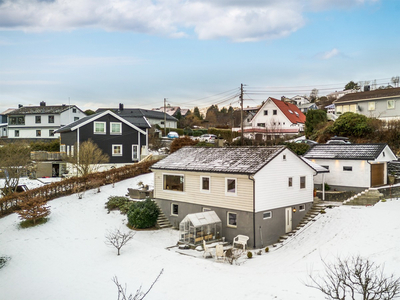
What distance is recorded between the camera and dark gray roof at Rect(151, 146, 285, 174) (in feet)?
65.2

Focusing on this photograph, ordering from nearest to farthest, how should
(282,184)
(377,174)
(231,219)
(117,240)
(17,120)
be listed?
(117,240) → (231,219) → (282,184) → (377,174) → (17,120)

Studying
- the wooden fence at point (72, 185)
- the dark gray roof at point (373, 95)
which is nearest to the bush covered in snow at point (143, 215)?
the wooden fence at point (72, 185)

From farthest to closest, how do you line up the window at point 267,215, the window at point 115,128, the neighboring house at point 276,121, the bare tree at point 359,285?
the neighboring house at point 276,121 < the window at point 115,128 < the window at point 267,215 < the bare tree at point 359,285

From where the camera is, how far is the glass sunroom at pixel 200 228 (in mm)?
19234

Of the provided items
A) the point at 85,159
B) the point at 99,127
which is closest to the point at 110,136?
the point at 99,127

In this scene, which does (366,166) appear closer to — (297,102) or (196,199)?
(196,199)

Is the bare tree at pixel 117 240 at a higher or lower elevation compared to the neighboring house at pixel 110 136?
lower

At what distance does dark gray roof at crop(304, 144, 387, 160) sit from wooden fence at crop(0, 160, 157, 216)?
1479cm

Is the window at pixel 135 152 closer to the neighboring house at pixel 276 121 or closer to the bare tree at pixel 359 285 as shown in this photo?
the neighboring house at pixel 276 121

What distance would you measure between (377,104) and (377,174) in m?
20.3

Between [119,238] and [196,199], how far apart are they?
5385 millimetres

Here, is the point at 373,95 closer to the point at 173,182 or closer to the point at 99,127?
the point at 173,182

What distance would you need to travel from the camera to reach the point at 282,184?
20703mm

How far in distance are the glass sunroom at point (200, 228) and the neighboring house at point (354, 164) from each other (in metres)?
10.8
